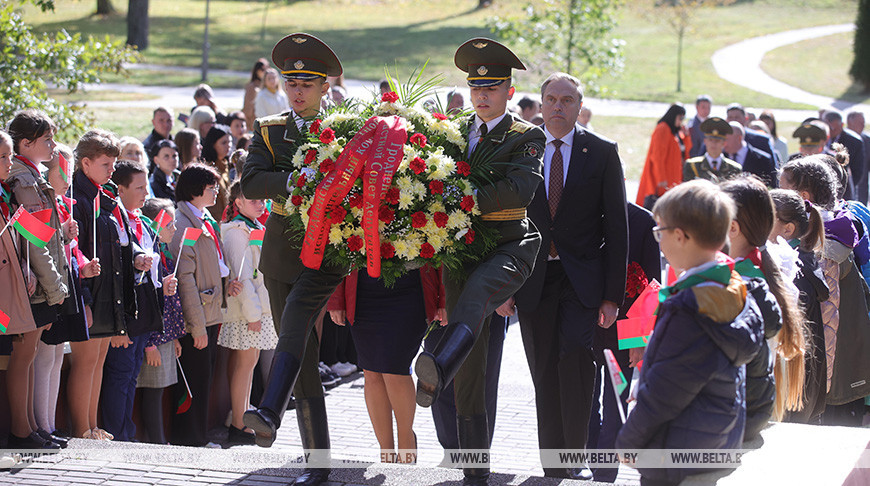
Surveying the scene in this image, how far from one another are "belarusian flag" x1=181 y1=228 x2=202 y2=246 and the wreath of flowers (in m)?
2.12

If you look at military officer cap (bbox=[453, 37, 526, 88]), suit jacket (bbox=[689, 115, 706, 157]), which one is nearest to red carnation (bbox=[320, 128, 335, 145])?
military officer cap (bbox=[453, 37, 526, 88])

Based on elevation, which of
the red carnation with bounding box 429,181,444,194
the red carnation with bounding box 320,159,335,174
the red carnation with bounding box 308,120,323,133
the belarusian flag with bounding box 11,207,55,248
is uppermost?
the red carnation with bounding box 308,120,323,133

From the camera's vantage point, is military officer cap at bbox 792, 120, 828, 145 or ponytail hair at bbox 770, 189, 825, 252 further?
military officer cap at bbox 792, 120, 828, 145

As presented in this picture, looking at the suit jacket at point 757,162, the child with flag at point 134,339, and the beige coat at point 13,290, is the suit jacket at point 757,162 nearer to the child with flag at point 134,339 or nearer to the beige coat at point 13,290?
the child with flag at point 134,339

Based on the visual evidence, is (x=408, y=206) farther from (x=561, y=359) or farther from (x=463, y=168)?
(x=561, y=359)

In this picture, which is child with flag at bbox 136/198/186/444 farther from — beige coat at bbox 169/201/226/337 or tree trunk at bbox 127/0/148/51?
tree trunk at bbox 127/0/148/51

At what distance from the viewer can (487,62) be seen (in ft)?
16.9

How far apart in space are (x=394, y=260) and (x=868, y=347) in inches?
129

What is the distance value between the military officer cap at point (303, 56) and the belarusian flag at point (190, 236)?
6.58 feet

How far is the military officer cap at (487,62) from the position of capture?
5.15 meters

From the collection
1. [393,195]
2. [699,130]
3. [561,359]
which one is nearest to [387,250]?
[393,195]

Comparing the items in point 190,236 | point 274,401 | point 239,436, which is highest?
point 190,236

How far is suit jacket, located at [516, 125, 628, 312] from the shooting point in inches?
224

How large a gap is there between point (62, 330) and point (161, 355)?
105 centimetres
